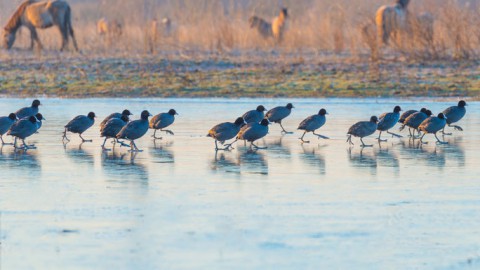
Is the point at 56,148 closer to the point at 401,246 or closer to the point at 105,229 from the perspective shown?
the point at 105,229

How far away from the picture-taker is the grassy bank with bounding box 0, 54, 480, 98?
27.4 metres

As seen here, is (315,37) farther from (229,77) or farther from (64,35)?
(229,77)

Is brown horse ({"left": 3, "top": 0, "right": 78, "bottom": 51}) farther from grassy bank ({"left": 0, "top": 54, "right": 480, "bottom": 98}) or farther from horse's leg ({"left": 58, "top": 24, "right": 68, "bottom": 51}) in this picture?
grassy bank ({"left": 0, "top": 54, "right": 480, "bottom": 98})

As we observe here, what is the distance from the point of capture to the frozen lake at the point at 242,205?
8422 mm

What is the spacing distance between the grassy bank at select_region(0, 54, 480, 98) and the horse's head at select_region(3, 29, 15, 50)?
5.06m

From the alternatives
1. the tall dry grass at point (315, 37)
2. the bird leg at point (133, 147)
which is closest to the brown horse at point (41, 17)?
the tall dry grass at point (315, 37)

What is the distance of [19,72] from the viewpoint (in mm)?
31672

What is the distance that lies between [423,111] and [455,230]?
921cm

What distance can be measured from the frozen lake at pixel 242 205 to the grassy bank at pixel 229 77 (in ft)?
31.6

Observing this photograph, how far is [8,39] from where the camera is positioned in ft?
130

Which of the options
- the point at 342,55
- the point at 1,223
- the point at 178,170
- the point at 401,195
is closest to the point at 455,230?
the point at 401,195

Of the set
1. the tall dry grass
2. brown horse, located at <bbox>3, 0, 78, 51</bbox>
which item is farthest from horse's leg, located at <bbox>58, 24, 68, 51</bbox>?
the tall dry grass

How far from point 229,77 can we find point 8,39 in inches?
493

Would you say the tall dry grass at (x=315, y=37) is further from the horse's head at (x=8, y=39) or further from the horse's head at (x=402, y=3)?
the horse's head at (x=402, y=3)
